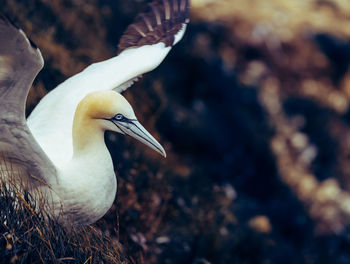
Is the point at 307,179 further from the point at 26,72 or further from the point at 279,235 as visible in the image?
the point at 26,72

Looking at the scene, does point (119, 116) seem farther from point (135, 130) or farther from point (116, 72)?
point (116, 72)

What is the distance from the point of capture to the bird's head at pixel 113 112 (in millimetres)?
3375

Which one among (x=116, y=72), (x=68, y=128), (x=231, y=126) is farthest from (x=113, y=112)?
(x=231, y=126)

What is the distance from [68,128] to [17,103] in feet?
3.92

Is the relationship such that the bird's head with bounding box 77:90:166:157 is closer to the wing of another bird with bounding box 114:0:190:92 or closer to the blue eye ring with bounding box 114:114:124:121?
the blue eye ring with bounding box 114:114:124:121

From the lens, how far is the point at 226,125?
10.1m

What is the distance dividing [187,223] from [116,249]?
3.22 m

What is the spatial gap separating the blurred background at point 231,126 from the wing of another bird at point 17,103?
1199 millimetres

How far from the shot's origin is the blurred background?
5969mm

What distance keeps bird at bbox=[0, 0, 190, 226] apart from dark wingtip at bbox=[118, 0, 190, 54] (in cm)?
12

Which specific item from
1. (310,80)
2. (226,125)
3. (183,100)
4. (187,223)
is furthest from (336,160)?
(187,223)

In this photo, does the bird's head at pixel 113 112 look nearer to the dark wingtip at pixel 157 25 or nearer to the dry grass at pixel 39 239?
the dry grass at pixel 39 239

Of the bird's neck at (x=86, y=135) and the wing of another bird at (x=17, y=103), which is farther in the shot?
the bird's neck at (x=86, y=135)

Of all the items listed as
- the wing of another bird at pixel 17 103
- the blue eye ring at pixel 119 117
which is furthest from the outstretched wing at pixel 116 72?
the blue eye ring at pixel 119 117
